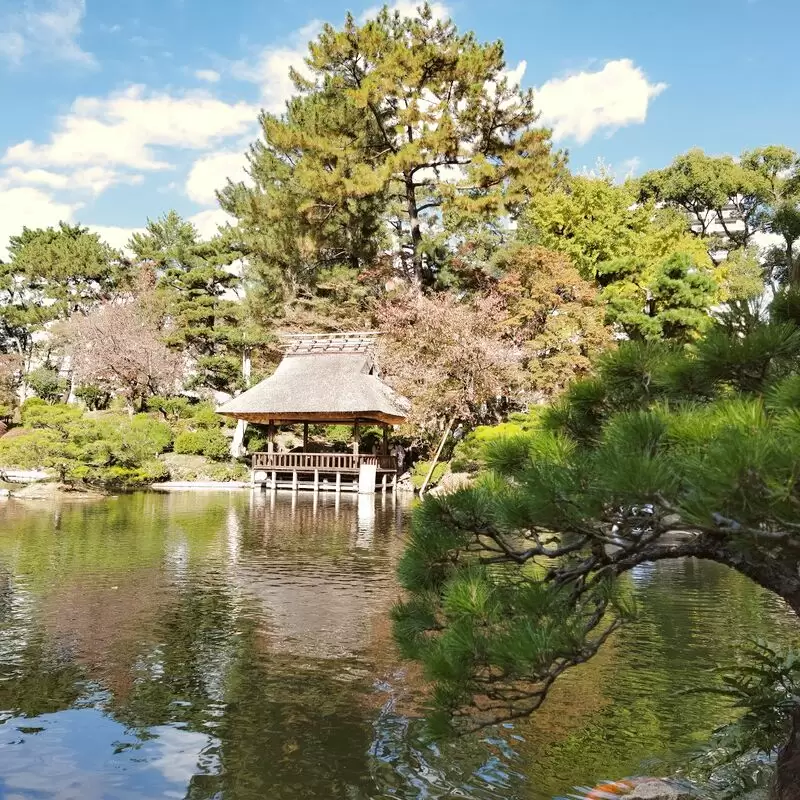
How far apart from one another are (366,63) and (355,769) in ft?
71.1

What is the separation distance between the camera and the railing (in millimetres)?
18547

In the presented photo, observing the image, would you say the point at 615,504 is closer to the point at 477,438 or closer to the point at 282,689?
the point at 282,689

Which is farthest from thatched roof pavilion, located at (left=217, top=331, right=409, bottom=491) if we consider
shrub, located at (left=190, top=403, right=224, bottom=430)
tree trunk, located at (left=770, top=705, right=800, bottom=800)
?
tree trunk, located at (left=770, top=705, right=800, bottom=800)

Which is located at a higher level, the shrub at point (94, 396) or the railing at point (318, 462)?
the shrub at point (94, 396)

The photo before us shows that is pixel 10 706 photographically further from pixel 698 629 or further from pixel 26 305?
pixel 26 305

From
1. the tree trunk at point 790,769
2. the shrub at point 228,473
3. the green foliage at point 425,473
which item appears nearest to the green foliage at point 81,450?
the shrub at point 228,473

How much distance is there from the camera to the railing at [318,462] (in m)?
18.5

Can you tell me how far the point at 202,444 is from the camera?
72.6ft

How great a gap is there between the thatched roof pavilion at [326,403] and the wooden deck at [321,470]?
26mm

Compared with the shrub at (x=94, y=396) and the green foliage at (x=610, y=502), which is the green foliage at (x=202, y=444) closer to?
the shrub at (x=94, y=396)

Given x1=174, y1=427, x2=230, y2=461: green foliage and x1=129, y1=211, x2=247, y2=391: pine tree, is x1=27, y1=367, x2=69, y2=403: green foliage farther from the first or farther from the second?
x1=174, y1=427, x2=230, y2=461: green foliage

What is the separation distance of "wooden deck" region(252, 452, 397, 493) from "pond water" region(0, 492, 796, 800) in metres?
9.95

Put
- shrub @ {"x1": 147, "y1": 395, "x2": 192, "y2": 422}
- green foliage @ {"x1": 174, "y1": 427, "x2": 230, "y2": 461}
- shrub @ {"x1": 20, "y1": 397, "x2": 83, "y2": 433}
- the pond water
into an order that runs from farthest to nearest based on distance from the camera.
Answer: shrub @ {"x1": 147, "y1": 395, "x2": 192, "y2": 422}, green foliage @ {"x1": 174, "y1": 427, "x2": 230, "y2": 461}, shrub @ {"x1": 20, "y1": 397, "x2": 83, "y2": 433}, the pond water

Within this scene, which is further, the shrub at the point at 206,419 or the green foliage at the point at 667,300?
the shrub at the point at 206,419
